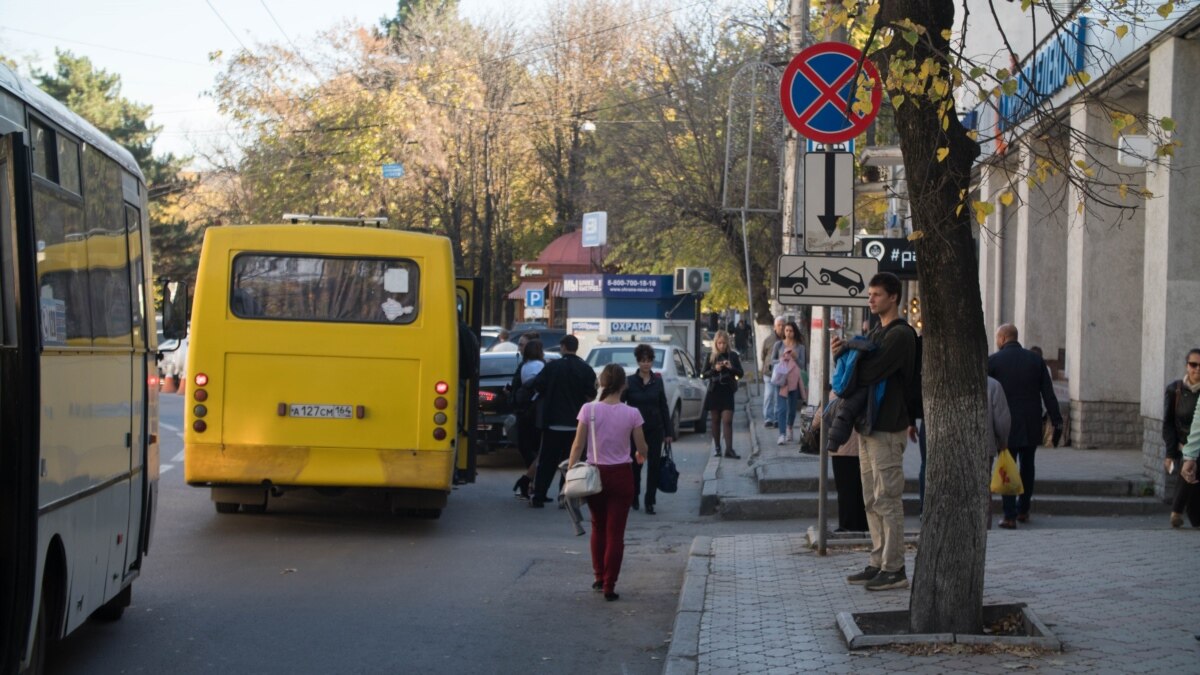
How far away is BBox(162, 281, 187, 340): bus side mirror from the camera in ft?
31.6

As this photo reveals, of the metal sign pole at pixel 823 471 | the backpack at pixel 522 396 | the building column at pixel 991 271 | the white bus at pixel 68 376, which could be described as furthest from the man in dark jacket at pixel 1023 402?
the building column at pixel 991 271

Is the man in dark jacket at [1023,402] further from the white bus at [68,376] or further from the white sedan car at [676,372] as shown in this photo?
Result: the white sedan car at [676,372]

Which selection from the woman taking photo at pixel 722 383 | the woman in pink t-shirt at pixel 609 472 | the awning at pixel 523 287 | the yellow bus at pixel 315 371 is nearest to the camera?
the woman in pink t-shirt at pixel 609 472

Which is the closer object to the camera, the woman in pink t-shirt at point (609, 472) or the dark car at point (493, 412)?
the woman in pink t-shirt at point (609, 472)

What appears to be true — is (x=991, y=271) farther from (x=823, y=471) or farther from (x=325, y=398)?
(x=325, y=398)

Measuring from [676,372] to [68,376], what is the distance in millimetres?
19008

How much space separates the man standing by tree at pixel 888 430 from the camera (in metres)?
8.98

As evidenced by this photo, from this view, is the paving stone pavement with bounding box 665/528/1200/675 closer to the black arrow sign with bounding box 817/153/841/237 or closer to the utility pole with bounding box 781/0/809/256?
the black arrow sign with bounding box 817/153/841/237

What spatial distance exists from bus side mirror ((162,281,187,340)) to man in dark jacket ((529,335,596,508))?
5.52m

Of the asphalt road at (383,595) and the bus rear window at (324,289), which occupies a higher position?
the bus rear window at (324,289)

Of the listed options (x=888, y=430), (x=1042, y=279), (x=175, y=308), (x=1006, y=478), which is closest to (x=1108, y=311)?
(x=1042, y=279)

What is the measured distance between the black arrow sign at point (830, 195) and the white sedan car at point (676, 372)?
45.8ft

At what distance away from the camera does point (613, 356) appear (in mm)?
25656

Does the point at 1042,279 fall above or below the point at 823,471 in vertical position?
above
